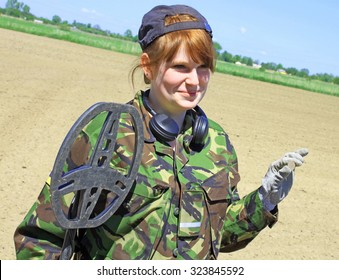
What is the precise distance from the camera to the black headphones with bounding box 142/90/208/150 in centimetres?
223

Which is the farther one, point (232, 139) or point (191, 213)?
point (232, 139)

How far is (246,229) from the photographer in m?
2.46

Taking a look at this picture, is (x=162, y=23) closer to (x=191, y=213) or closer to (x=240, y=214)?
(x=191, y=213)

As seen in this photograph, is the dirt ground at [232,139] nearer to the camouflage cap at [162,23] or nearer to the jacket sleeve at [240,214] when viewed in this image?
the camouflage cap at [162,23]

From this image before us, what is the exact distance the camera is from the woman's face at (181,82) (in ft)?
7.32

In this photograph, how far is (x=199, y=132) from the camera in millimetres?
2307

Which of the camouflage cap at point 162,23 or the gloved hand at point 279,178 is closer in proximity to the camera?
the camouflage cap at point 162,23

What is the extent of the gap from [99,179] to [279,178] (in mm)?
697

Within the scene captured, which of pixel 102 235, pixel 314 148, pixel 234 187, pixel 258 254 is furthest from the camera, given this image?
pixel 314 148

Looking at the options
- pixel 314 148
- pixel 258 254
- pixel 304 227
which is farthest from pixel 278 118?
pixel 258 254

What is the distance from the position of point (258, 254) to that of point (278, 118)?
1065cm

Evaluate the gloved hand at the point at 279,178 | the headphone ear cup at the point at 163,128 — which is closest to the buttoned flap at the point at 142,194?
the headphone ear cup at the point at 163,128

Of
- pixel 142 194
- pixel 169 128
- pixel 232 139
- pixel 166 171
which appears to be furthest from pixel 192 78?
pixel 232 139

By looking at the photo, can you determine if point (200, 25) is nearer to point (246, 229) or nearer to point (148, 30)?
point (148, 30)
